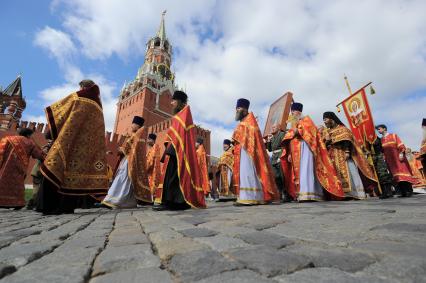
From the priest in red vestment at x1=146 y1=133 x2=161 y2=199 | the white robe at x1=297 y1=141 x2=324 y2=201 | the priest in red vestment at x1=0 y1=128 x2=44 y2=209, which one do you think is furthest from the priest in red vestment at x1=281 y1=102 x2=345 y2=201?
the priest in red vestment at x1=0 y1=128 x2=44 y2=209

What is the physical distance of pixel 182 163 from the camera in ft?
15.7

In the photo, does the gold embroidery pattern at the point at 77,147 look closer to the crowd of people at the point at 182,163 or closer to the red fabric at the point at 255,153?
the crowd of people at the point at 182,163

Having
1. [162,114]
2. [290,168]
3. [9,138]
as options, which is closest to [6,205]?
[9,138]

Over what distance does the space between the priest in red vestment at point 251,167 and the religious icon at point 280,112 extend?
1583 millimetres

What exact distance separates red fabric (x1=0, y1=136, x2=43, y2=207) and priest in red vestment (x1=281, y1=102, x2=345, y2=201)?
5.89 m

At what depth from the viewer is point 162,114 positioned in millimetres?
47125

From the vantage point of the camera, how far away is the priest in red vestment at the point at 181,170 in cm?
464

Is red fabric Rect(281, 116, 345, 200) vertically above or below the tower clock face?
below

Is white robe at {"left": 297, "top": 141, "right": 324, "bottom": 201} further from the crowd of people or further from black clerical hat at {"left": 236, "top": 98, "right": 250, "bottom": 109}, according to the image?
black clerical hat at {"left": 236, "top": 98, "right": 250, "bottom": 109}

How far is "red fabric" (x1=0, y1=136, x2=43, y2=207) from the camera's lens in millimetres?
6062

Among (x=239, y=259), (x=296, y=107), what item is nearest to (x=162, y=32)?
(x=296, y=107)

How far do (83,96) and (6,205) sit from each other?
3271mm

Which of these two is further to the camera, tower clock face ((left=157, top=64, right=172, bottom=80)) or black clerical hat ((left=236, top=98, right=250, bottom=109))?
tower clock face ((left=157, top=64, right=172, bottom=80))

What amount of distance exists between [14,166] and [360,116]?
332 inches
